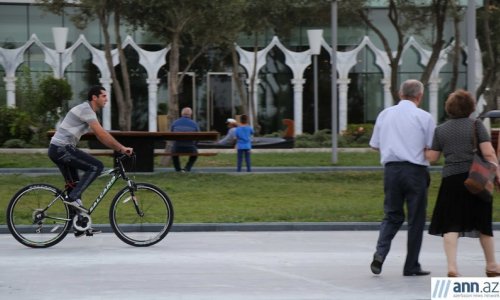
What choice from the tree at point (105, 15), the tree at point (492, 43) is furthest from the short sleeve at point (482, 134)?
the tree at point (492, 43)

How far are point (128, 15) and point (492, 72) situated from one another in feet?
40.1

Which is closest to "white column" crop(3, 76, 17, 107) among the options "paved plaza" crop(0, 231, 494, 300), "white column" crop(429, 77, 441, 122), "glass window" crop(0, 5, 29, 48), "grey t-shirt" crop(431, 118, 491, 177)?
"glass window" crop(0, 5, 29, 48)

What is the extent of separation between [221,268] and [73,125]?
2.79 m

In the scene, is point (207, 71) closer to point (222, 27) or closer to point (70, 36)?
point (70, 36)

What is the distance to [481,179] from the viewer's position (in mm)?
9375

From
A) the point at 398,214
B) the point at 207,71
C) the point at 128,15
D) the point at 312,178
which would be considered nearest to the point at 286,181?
the point at 312,178

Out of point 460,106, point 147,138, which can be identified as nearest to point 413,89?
point 460,106

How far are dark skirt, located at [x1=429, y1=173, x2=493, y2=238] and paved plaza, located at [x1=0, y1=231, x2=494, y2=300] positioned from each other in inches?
23.7

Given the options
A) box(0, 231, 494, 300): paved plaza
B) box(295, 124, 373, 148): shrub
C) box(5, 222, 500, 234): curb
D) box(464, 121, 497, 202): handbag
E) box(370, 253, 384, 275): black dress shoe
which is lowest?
box(295, 124, 373, 148): shrub

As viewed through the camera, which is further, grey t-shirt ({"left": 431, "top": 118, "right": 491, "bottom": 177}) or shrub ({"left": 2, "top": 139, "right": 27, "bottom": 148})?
shrub ({"left": 2, "top": 139, "right": 27, "bottom": 148})

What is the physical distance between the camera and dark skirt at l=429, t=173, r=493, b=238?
960cm

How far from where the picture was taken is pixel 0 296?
9148 millimetres

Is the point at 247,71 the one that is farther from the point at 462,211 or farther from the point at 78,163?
the point at 462,211

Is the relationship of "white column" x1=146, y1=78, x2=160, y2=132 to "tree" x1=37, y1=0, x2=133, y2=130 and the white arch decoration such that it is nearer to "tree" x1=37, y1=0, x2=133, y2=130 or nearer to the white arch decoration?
the white arch decoration
